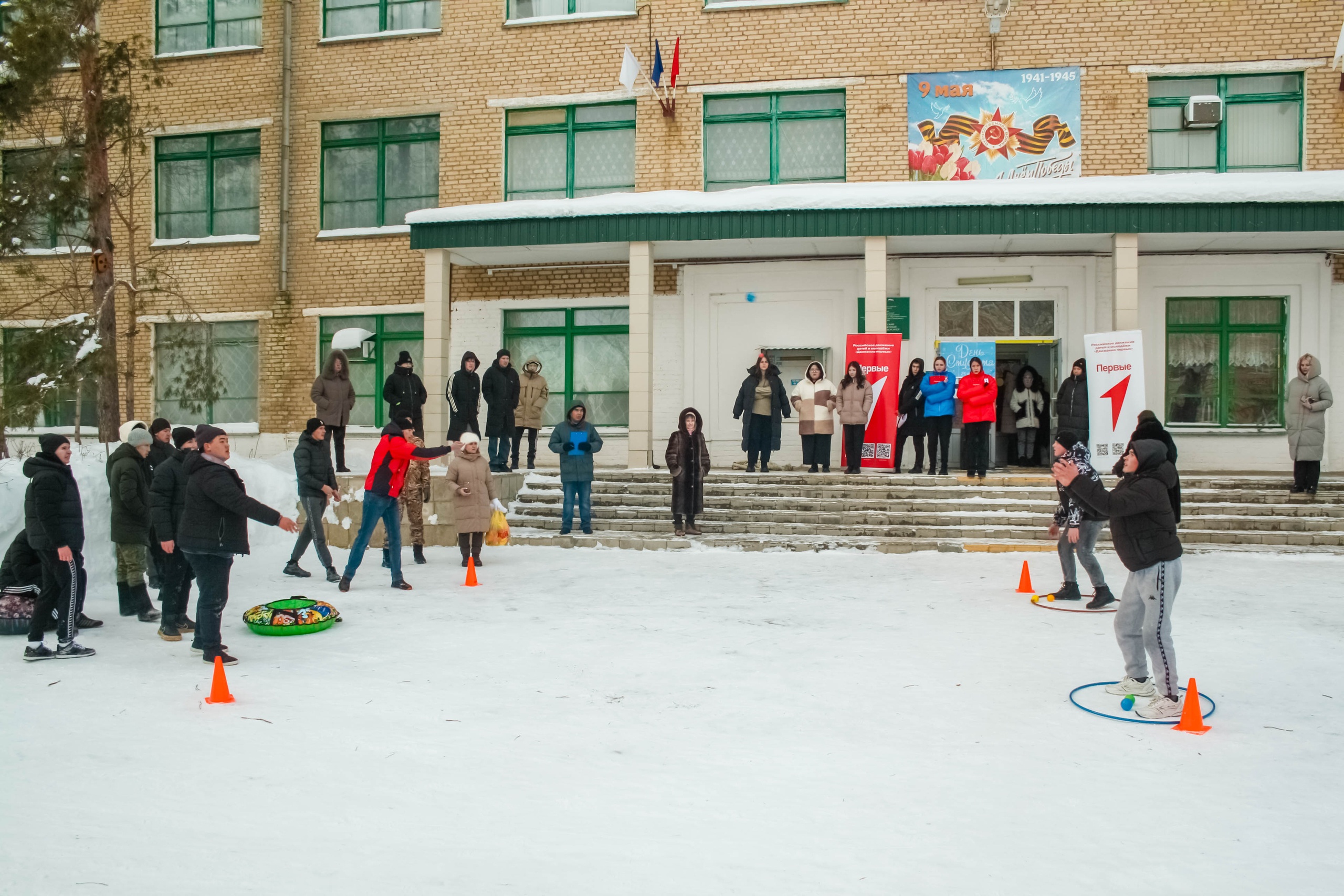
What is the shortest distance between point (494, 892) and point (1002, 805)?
239 centimetres

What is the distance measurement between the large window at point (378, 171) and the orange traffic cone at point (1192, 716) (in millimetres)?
16250

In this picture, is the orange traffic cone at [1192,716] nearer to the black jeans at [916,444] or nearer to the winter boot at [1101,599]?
the winter boot at [1101,599]

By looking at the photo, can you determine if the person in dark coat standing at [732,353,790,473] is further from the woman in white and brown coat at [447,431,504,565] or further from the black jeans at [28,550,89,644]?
the black jeans at [28,550,89,644]

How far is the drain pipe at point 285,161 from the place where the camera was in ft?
64.4

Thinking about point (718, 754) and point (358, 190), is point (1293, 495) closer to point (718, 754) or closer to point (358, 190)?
point (718, 754)

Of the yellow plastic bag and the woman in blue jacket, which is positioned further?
the woman in blue jacket

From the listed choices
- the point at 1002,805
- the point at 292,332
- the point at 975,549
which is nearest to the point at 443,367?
the point at 292,332

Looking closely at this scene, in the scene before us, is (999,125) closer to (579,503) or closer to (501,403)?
(501,403)

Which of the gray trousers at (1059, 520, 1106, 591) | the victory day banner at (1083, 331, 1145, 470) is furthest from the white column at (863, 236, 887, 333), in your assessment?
the gray trousers at (1059, 520, 1106, 591)

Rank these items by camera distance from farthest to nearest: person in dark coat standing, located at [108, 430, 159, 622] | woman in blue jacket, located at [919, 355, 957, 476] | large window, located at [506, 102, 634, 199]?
large window, located at [506, 102, 634, 199], woman in blue jacket, located at [919, 355, 957, 476], person in dark coat standing, located at [108, 430, 159, 622]

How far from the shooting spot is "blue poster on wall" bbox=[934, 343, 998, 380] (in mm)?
17609

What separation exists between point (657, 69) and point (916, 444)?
7.46 m

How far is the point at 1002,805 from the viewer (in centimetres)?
485

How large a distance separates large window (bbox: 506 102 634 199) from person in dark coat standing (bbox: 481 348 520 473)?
432 centimetres
